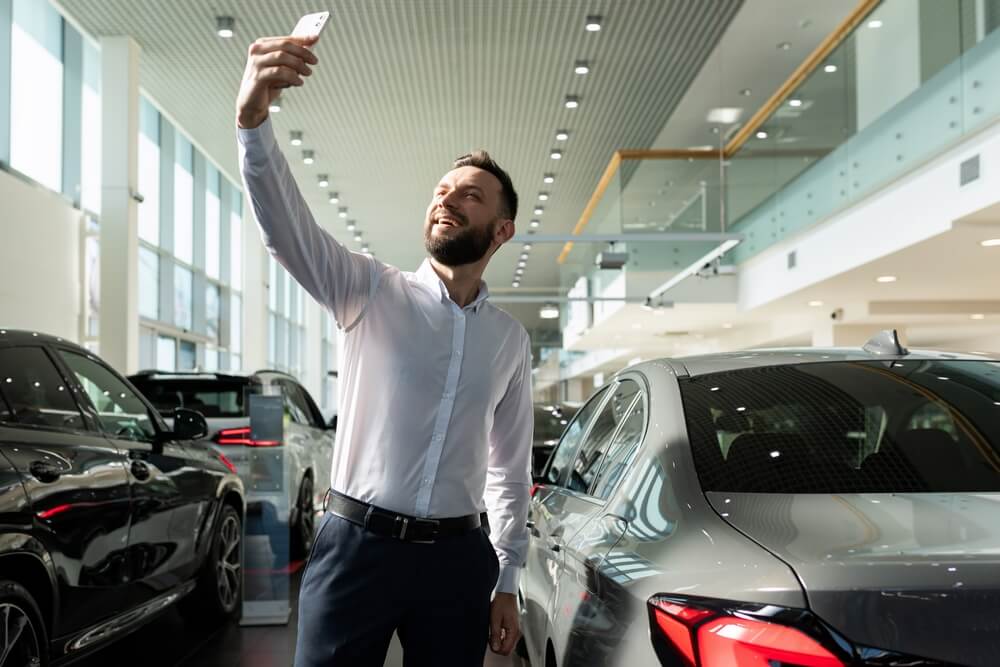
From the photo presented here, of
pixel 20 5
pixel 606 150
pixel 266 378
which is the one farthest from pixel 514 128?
pixel 266 378

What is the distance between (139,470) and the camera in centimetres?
375

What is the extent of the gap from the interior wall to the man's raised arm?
9.22 m

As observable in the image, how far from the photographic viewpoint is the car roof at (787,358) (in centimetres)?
236

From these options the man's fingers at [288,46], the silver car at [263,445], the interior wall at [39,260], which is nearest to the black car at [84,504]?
the silver car at [263,445]

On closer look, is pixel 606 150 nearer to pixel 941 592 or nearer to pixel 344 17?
pixel 344 17

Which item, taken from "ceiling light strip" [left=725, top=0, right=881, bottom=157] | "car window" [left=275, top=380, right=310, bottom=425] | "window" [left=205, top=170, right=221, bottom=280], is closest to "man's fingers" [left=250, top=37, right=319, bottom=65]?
"car window" [left=275, top=380, right=310, bottom=425]

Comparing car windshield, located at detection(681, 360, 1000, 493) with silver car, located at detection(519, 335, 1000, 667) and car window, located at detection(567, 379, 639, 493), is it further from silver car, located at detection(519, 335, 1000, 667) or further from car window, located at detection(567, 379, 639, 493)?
car window, located at detection(567, 379, 639, 493)

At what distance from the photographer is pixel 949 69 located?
26.5 ft

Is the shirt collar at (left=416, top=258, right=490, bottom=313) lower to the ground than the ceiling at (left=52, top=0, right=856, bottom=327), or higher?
lower

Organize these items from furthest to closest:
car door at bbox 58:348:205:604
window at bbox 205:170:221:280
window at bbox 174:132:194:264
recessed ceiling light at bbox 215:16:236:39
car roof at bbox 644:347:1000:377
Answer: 1. window at bbox 205:170:221:280
2. window at bbox 174:132:194:264
3. recessed ceiling light at bbox 215:16:236:39
4. car door at bbox 58:348:205:604
5. car roof at bbox 644:347:1000:377

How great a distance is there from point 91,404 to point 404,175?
49.9 feet

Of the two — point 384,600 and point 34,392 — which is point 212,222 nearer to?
point 34,392

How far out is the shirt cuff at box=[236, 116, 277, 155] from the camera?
154cm

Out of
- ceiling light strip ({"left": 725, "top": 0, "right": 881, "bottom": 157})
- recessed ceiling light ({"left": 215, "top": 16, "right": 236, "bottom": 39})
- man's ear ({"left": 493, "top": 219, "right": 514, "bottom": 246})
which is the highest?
recessed ceiling light ({"left": 215, "top": 16, "right": 236, "bottom": 39})
